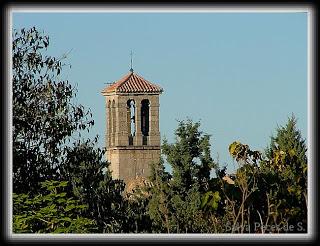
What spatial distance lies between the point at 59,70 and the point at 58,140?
656 mm

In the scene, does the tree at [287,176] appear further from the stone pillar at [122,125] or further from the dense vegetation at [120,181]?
the stone pillar at [122,125]

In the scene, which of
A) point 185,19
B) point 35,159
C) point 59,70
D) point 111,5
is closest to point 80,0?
point 111,5

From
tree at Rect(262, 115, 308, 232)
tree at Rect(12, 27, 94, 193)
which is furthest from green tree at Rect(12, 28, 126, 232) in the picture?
tree at Rect(262, 115, 308, 232)

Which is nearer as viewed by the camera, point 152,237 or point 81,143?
point 152,237

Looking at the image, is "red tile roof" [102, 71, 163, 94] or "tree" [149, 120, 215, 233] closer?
"red tile roof" [102, 71, 163, 94]

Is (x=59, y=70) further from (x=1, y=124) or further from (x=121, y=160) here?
(x=1, y=124)

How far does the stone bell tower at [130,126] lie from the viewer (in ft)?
23.4

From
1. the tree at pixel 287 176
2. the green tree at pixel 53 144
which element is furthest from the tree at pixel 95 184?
the tree at pixel 287 176

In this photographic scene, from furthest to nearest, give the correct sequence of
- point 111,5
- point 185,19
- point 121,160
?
point 121,160 → point 185,19 → point 111,5

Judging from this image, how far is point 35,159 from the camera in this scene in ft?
25.2

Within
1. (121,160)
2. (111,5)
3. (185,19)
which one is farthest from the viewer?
(121,160)

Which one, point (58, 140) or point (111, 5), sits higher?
point (111, 5)

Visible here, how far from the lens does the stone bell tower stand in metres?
7.12

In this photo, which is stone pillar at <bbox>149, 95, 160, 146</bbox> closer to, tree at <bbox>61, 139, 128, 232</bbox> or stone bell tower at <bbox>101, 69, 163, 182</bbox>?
stone bell tower at <bbox>101, 69, 163, 182</bbox>
